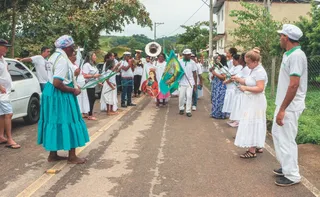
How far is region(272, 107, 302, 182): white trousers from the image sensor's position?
4578mm

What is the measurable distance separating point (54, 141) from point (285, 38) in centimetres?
339

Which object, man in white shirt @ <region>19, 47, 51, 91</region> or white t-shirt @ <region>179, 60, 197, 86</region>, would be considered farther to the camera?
white t-shirt @ <region>179, 60, 197, 86</region>

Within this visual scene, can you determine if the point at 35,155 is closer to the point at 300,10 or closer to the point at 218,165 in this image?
the point at 218,165

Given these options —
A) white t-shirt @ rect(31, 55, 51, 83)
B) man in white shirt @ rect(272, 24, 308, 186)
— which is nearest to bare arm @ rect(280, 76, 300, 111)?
man in white shirt @ rect(272, 24, 308, 186)

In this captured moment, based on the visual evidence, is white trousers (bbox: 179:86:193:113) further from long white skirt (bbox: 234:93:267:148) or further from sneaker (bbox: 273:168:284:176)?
sneaker (bbox: 273:168:284:176)

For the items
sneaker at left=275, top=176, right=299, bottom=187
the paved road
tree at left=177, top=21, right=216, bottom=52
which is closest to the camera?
the paved road

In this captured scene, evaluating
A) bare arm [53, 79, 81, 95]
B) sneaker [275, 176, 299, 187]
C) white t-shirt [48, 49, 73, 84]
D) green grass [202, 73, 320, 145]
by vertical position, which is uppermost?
white t-shirt [48, 49, 73, 84]

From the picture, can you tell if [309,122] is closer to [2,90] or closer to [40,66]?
[2,90]

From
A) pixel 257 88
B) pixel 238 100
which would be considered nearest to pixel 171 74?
pixel 238 100

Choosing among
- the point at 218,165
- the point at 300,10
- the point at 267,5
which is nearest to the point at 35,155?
the point at 218,165

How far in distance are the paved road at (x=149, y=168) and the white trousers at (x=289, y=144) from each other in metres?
0.21

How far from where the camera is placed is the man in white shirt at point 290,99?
14.3 ft

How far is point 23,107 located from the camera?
8133mm

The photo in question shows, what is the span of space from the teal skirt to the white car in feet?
8.78
